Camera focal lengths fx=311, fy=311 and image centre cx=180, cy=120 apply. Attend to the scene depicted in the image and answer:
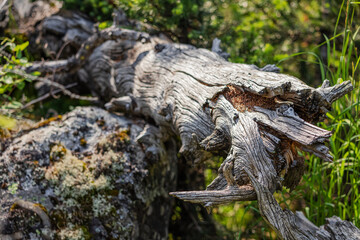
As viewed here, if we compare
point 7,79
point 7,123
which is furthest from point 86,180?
point 7,79

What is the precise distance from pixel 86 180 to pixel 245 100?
162 centimetres

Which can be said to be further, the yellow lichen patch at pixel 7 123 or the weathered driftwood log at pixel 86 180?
the yellow lichen patch at pixel 7 123

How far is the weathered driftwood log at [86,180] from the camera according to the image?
8.57ft

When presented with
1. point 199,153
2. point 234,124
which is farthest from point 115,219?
point 234,124

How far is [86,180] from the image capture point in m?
2.88

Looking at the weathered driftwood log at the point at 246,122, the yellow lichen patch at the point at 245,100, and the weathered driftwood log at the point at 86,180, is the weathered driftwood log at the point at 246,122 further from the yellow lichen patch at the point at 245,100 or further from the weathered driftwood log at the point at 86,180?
the weathered driftwood log at the point at 86,180

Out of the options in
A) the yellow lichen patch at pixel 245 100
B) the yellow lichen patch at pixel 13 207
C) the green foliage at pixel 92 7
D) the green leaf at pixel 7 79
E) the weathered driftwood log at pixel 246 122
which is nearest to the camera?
the weathered driftwood log at pixel 246 122

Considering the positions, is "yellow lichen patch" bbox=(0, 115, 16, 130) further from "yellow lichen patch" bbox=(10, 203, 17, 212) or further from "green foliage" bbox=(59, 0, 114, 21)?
"green foliage" bbox=(59, 0, 114, 21)

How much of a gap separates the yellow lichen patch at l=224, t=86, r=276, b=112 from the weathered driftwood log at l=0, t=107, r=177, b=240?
1.11 meters

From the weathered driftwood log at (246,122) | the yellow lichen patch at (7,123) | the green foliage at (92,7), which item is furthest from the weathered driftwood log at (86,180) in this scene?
the green foliage at (92,7)

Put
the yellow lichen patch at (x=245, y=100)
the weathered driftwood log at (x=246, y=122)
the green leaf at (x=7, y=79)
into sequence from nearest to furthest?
the weathered driftwood log at (x=246, y=122) → the yellow lichen patch at (x=245, y=100) → the green leaf at (x=7, y=79)

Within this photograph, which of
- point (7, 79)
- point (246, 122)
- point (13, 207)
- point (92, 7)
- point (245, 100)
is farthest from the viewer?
point (92, 7)

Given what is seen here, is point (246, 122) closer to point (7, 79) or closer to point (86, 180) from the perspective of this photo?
point (86, 180)

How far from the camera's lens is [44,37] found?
4.83 meters
